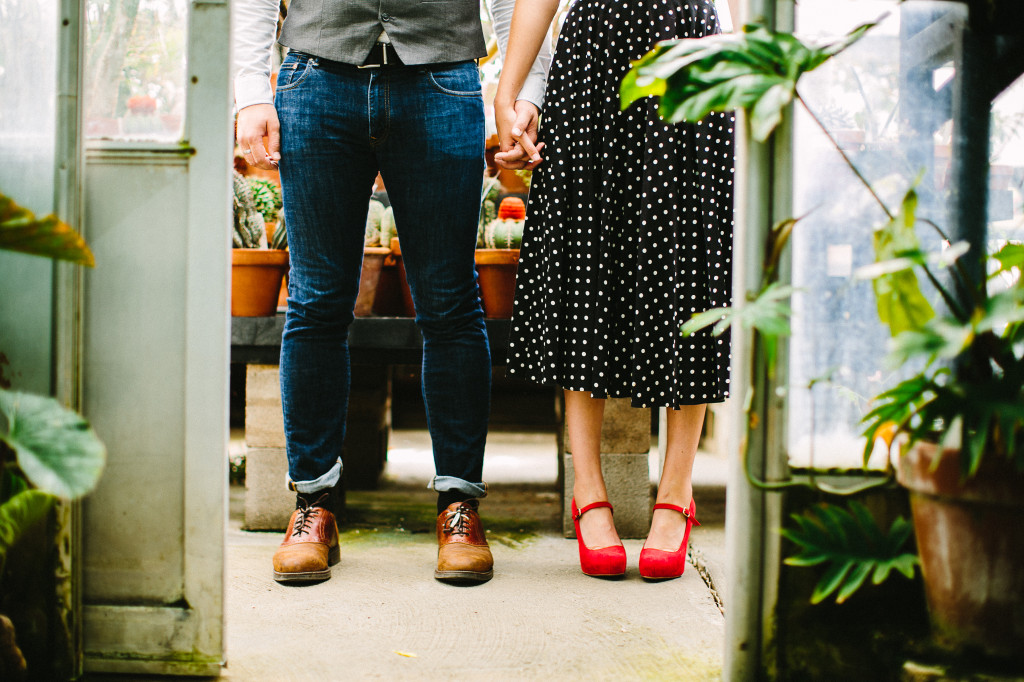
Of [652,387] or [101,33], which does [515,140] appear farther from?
[101,33]

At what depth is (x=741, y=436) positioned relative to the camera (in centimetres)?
91

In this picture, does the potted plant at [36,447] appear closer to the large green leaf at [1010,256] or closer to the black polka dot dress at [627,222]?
the black polka dot dress at [627,222]

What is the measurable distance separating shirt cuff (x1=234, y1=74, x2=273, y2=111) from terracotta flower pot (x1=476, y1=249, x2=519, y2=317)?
0.62 metres

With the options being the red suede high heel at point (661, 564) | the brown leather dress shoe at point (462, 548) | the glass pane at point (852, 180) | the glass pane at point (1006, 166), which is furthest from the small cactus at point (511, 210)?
the glass pane at point (1006, 166)

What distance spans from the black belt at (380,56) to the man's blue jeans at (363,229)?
14mm

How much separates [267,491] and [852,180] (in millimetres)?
1415

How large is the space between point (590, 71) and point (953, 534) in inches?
39.4

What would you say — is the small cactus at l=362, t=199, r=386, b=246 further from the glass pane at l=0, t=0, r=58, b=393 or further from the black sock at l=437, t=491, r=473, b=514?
the glass pane at l=0, t=0, r=58, b=393

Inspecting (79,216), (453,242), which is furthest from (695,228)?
(79,216)

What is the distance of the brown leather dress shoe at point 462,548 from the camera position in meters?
1.36

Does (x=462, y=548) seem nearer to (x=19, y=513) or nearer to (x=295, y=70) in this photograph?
(x=19, y=513)

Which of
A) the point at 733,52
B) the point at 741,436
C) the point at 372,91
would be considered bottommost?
the point at 741,436

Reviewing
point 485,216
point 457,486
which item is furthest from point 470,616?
point 485,216

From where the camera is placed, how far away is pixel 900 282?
78 centimetres
